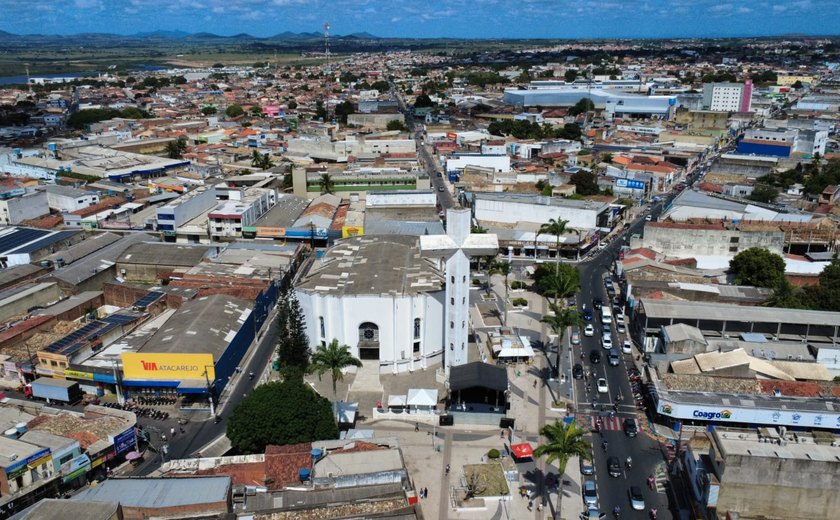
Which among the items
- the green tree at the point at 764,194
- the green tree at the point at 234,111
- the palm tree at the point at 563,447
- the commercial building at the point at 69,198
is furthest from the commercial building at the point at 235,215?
the green tree at the point at 234,111

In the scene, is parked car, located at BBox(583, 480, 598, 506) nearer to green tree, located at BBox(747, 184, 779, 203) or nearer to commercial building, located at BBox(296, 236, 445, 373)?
commercial building, located at BBox(296, 236, 445, 373)

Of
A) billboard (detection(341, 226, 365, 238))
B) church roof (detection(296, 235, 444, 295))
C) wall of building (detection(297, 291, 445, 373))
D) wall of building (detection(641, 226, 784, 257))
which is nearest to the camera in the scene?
wall of building (detection(297, 291, 445, 373))

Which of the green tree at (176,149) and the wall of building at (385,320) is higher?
the green tree at (176,149)

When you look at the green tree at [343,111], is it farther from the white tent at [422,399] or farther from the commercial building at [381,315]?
the white tent at [422,399]

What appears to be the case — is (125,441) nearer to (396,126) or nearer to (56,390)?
(56,390)

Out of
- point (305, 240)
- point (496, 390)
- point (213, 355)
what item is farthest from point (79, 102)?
point (496, 390)

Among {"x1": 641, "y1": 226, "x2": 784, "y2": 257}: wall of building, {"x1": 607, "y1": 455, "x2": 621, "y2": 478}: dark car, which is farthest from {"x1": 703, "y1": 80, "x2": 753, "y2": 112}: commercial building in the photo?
{"x1": 607, "y1": 455, "x2": 621, "y2": 478}: dark car

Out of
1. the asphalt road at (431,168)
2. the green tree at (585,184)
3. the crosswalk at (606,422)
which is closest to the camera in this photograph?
the crosswalk at (606,422)

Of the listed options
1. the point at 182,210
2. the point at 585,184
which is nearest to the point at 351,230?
the point at 182,210
